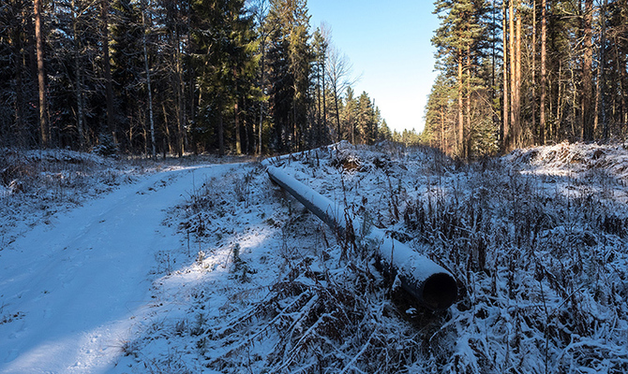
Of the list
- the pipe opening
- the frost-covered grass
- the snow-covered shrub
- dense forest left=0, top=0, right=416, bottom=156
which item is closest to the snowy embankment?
the frost-covered grass

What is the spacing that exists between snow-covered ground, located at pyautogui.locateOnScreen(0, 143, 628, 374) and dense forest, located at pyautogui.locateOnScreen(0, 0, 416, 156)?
9.62 metres

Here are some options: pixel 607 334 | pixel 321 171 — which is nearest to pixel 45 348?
pixel 607 334

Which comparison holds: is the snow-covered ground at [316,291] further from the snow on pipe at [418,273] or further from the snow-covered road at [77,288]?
the snow on pipe at [418,273]

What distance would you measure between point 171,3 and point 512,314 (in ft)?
85.1

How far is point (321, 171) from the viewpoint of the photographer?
9180mm

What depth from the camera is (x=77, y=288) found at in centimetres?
415

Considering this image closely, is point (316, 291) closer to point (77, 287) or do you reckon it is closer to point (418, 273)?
point (418, 273)

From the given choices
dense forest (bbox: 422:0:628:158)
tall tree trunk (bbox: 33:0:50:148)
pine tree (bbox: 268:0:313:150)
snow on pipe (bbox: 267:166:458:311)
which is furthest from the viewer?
pine tree (bbox: 268:0:313:150)

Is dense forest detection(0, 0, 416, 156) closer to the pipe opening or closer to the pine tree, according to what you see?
the pine tree

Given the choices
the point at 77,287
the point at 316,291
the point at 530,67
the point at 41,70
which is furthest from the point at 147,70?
the point at 530,67

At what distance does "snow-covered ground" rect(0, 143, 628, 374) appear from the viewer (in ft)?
8.18

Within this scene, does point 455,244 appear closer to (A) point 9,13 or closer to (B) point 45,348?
(B) point 45,348

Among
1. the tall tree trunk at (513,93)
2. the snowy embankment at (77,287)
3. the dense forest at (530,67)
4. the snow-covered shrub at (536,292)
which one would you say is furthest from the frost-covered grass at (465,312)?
the dense forest at (530,67)

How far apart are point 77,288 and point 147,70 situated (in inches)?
733
